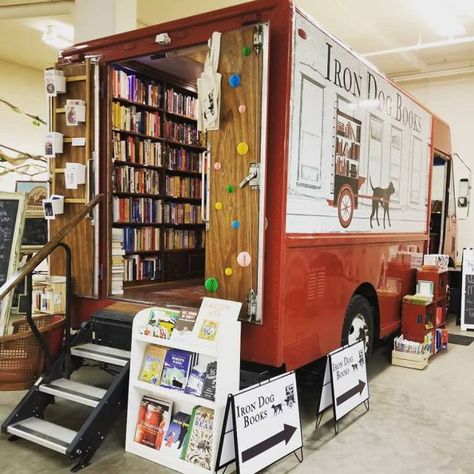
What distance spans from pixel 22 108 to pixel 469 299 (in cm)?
818

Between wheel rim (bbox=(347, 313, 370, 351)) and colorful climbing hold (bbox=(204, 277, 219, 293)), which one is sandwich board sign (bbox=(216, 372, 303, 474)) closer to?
colorful climbing hold (bbox=(204, 277, 219, 293))

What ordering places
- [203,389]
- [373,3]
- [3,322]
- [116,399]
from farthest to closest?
1. [373,3]
2. [3,322]
3. [116,399]
4. [203,389]

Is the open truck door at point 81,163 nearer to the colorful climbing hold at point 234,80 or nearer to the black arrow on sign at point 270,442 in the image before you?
the colorful climbing hold at point 234,80

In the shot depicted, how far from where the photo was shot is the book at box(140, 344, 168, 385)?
2.90 metres

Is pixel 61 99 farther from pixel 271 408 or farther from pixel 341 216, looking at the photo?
pixel 271 408

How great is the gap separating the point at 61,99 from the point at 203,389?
245cm

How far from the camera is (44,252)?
10.6 ft

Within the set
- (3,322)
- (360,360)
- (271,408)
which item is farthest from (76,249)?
(360,360)

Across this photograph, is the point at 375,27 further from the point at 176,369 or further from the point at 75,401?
the point at 75,401

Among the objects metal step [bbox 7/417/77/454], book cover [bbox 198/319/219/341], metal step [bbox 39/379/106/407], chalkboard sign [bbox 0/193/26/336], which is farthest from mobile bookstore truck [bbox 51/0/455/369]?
metal step [bbox 7/417/77/454]

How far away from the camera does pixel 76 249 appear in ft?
12.3

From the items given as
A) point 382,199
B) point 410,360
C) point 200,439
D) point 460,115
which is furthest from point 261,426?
point 460,115

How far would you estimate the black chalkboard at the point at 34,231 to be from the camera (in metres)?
6.44

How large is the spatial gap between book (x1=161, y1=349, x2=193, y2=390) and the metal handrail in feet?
3.41
